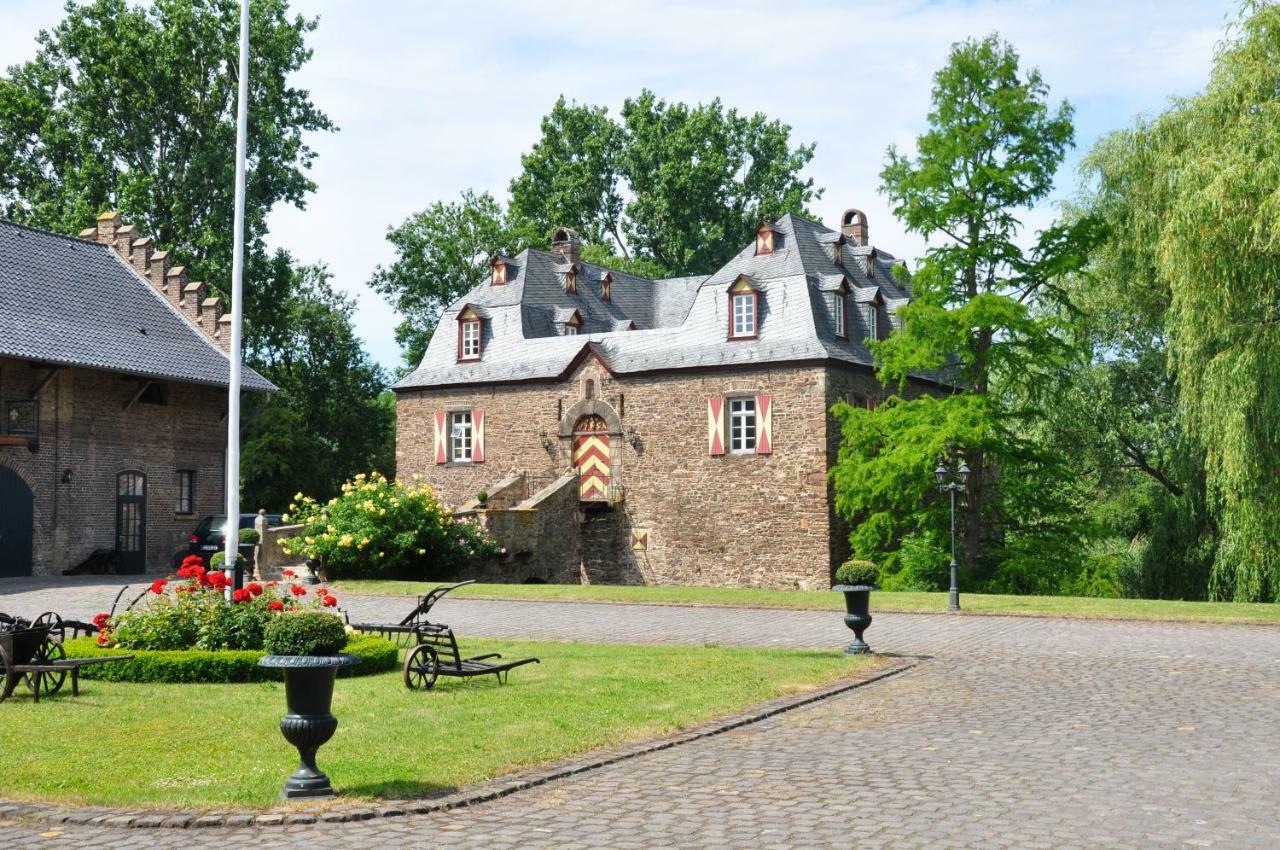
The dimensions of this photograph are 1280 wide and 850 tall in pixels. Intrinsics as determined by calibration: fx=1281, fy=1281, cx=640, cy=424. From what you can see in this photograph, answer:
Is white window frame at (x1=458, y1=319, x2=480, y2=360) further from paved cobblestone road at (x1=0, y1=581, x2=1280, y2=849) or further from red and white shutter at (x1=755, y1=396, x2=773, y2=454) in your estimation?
paved cobblestone road at (x1=0, y1=581, x2=1280, y2=849)

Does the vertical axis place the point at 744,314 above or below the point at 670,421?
above

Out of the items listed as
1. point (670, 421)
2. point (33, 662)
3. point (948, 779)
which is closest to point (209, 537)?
point (670, 421)

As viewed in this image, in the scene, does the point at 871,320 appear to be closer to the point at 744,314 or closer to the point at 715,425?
the point at 744,314

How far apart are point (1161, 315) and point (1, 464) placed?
26.9 m

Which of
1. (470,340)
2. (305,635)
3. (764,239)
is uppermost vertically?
(764,239)

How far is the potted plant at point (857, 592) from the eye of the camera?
47.5ft

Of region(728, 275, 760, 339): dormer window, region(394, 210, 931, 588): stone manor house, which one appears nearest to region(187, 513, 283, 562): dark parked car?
region(394, 210, 931, 588): stone manor house

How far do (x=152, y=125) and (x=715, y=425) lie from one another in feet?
77.9

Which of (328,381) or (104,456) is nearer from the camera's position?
(104,456)

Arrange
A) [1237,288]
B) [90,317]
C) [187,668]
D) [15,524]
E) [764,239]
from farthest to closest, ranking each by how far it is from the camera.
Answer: [764,239]
[90,317]
[15,524]
[1237,288]
[187,668]

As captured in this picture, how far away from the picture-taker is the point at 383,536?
93.8ft

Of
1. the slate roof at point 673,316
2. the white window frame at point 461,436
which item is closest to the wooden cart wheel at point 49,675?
the slate roof at point 673,316

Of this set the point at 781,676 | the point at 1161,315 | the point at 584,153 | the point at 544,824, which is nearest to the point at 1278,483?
the point at 1161,315

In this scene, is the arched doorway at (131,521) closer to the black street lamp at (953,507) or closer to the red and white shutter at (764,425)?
the red and white shutter at (764,425)
